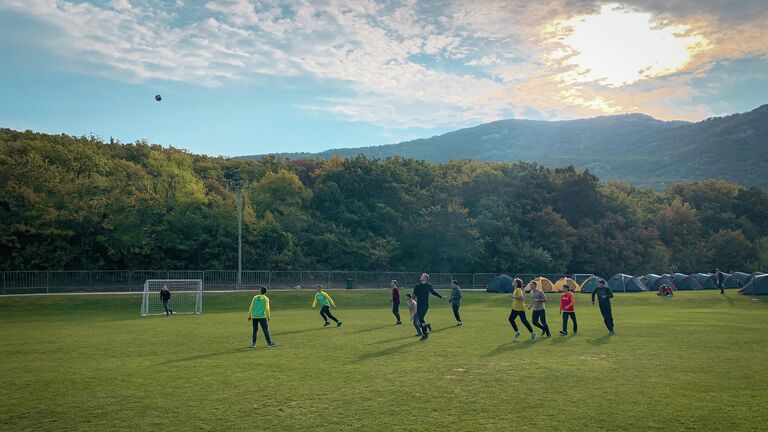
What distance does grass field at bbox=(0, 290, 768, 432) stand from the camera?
8492 millimetres

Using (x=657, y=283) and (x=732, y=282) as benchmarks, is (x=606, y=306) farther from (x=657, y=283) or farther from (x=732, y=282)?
(x=732, y=282)

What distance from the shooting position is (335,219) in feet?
219

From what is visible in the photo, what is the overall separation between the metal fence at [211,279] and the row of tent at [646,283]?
19.2 ft

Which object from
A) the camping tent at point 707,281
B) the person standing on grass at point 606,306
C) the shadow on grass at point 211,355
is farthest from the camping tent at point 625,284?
the shadow on grass at point 211,355

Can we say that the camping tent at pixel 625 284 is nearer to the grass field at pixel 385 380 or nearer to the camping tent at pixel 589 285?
the camping tent at pixel 589 285

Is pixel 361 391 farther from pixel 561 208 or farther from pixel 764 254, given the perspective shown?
pixel 764 254

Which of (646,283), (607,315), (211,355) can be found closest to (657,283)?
(646,283)

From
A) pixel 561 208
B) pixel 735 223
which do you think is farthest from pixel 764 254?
pixel 561 208

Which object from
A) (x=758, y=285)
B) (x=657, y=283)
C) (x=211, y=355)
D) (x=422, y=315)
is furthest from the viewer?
(x=657, y=283)

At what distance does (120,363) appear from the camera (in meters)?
13.8

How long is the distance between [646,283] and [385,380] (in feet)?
166

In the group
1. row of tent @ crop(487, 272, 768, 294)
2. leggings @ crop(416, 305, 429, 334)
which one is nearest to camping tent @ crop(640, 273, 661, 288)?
row of tent @ crop(487, 272, 768, 294)

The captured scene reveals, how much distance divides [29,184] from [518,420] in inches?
2009

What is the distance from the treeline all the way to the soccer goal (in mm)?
10847
